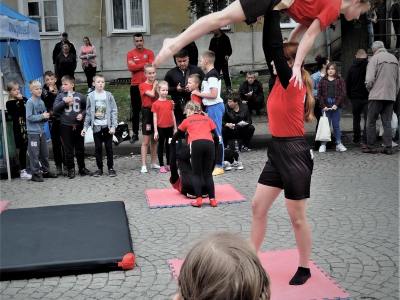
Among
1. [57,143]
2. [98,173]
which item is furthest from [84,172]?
[57,143]

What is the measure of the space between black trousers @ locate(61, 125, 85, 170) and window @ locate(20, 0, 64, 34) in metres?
13.6

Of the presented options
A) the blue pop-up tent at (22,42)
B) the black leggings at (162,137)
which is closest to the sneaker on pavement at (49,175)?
the black leggings at (162,137)

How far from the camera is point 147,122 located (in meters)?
10.3

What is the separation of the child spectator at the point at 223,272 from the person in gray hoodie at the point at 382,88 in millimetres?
9875

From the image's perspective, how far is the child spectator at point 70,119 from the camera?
32.4ft

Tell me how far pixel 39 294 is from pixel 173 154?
11.6 ft

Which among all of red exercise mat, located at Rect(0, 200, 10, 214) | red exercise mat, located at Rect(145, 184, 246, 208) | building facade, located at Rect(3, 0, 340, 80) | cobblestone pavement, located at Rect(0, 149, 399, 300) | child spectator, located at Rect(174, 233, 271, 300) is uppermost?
building facade, located at Rect(3, 0, 340, 80)

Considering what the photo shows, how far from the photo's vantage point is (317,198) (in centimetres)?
809

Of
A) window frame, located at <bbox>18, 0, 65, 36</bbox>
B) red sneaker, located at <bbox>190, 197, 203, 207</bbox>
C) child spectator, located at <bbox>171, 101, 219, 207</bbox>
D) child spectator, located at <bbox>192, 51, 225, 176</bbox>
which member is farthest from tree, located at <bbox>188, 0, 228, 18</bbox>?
red sneaker, located at <bbox>190, 197, 203, 207</bbox>

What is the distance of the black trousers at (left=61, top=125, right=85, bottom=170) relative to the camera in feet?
32.6

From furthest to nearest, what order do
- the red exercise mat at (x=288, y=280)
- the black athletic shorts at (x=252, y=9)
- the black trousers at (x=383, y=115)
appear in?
the black trousers at (x=383, y=115) < the red exercise mat at (x=288, y=280) < the black athletic shorts at (x=252, y=9)

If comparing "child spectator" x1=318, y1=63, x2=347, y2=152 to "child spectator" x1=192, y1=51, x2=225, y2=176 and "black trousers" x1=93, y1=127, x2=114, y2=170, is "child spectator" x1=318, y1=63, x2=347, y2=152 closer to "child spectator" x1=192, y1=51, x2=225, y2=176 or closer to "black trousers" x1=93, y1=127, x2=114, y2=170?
"child spectator" x1=192, y1=51, x2=225, y2=176

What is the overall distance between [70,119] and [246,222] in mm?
4232

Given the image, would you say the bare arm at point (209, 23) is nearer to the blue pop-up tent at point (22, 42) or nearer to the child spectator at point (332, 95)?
the blue pop-up tent at point (22, 42)
